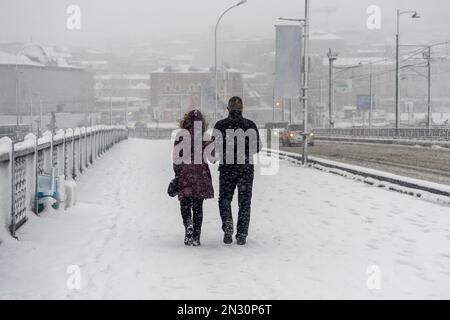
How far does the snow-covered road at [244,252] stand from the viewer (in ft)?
20.9

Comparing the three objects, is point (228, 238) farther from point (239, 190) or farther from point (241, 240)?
point (239, 190)

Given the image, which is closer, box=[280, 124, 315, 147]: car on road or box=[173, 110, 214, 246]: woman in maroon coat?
box=[173, 110, 214, 246]: woman in maroon coat

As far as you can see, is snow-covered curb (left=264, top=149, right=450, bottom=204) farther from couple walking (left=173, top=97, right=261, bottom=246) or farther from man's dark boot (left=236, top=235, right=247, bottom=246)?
couple walking (left=173, top=97, right=261, bottom=246)

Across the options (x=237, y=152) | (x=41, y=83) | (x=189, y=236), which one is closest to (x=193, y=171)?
(x=237, y=152)

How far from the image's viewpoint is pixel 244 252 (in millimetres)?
8250

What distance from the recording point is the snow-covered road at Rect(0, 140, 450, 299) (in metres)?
6.38

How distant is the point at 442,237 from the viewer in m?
9.22

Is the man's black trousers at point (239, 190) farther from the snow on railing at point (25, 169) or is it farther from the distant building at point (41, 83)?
the distant building at point (41, 83)

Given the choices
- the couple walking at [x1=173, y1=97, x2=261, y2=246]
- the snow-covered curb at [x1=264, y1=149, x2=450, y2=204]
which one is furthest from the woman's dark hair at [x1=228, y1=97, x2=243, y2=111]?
the snow-covered curb at [x1=264, y1=149, x2=450, y2=204]

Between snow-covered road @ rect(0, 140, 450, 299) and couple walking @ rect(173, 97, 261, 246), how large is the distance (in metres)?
0.39

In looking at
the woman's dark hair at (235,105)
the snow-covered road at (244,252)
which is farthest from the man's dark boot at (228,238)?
the woman's dark hair at (235,105)

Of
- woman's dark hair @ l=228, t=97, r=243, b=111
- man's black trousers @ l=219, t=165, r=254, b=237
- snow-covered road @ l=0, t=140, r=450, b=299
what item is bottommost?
snow-covered road @ l=0, t=140, r=450, b=299
